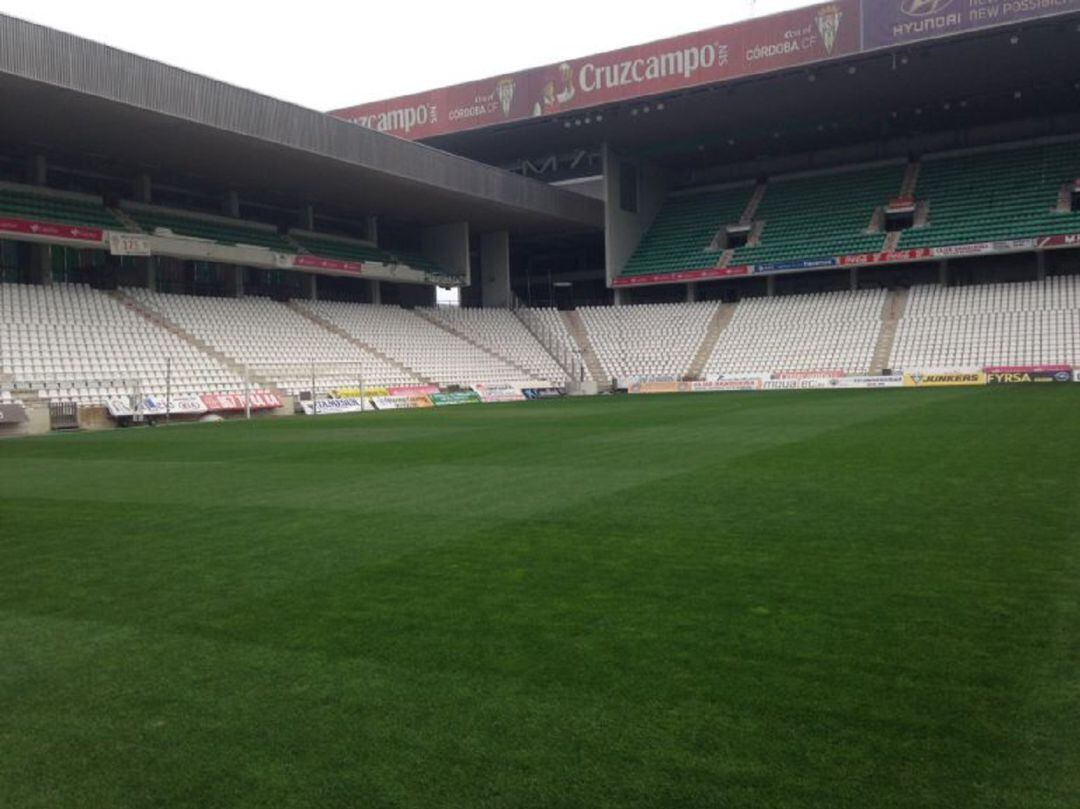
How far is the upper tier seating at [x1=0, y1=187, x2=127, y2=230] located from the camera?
99.8 feet

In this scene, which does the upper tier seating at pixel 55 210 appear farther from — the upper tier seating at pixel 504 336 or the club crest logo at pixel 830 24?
the club crest logo at pixel 830 24

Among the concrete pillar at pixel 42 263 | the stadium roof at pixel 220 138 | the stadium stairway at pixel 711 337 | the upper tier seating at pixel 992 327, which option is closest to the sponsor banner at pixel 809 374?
the upper tier seating at pixel 992 327

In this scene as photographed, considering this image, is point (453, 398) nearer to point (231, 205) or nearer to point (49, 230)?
point (231, 205)

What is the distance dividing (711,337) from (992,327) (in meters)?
13.2

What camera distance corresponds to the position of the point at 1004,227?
138ft

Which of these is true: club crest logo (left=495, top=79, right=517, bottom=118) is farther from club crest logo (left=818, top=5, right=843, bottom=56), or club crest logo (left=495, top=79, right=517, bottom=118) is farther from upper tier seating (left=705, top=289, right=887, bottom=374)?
upper tier seating (left=705, top=289, right=887, bottom=374)

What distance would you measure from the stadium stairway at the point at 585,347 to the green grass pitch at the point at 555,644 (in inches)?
1404

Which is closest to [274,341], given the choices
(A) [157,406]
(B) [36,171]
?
(A) [157,406]

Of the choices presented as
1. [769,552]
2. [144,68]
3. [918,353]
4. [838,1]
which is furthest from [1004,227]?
[769,552]

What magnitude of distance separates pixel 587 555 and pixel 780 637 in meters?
2.37

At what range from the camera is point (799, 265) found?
151 feet

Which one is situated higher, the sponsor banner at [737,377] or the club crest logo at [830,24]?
the club crest logo at [830,24]

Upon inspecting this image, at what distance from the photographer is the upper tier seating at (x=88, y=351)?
2730cm

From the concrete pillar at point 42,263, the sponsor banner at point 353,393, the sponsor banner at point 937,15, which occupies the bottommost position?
the sponsor banner at point 353,393
